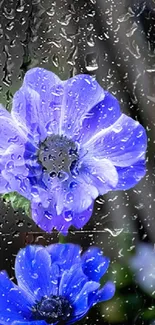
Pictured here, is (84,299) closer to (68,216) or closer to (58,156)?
(68,216)

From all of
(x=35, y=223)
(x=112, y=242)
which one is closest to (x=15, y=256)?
(x=35, y=223)

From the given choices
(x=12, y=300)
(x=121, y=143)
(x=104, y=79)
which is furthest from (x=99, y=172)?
(x=12, y=300)

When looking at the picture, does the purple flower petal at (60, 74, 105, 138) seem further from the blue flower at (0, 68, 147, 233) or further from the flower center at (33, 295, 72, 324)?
the flower center at (33, 295, 72, 324)

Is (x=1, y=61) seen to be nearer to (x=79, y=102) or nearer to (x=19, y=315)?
(x=79, y=102)

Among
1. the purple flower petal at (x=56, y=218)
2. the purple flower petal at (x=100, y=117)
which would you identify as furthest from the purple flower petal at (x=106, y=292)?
the purple flower petal at (x=100, y=117)

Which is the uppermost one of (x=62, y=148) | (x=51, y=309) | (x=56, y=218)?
(x=62, y=148)

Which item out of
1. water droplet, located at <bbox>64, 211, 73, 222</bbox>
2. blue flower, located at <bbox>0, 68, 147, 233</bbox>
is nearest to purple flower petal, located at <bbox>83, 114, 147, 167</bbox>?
blue flower, located at <bbox>0, 68, 147, 233</bbox>
